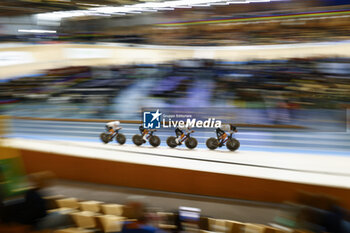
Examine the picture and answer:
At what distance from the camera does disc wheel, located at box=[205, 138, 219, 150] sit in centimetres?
669

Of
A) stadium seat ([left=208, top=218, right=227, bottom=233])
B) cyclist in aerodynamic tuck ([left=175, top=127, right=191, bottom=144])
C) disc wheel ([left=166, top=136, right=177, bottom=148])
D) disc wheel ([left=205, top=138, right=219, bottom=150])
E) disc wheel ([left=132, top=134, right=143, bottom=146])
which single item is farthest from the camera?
disc wheel ([left=132, top=134, right=143, bottom=146])

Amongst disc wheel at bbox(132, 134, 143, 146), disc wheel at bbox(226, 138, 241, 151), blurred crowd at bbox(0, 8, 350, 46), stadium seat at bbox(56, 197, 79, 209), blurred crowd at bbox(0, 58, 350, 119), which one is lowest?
stadium seat at bbox(56, 197, 79, 209)

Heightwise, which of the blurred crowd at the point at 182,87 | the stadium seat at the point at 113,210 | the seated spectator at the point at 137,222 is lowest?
the stadium seat at the point at 113,210

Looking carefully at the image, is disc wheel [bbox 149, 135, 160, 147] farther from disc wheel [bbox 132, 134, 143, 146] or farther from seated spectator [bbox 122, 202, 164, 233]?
seated spectator [bbox 122, 202, 164, 233]

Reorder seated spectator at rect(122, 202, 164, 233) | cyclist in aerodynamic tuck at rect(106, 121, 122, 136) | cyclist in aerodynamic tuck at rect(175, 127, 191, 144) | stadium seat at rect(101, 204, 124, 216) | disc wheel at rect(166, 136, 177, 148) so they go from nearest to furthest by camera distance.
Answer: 1. seated spectator at rect(122, 202, 164, 233)
2. stadium seat at rect(101, 204, 124, 216)
3. cyclist in aerodynamic tuck at rect(175, 127, 191, 144)
4. disc wheel at rect(166, 136, 177, 148)
5. cyclist in aerodynamic tuck at rect(106, 121, 122, 136)

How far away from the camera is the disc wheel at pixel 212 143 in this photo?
6.69m

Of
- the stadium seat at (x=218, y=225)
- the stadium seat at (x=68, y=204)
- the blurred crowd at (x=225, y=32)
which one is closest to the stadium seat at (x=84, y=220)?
the stadium seat at (x=68, y=204)

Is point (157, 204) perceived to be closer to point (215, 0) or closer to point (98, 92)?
point (215, 0)

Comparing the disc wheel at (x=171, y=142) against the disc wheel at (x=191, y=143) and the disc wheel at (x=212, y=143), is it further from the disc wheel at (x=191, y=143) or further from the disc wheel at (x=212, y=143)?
the disc wheel at (x=212, y=143)

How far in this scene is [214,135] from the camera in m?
6.93

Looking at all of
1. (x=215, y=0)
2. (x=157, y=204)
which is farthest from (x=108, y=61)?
(x=157, y=204)

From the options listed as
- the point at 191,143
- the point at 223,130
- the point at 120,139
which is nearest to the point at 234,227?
the point at 223,130

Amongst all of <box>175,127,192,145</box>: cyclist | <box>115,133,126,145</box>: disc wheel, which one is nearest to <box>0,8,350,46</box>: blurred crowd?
<box>175,127,192,145</box>: cyclist

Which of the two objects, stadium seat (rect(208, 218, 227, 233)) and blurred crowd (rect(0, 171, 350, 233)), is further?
stadium seat (rect(208, 218, 227, 233))
